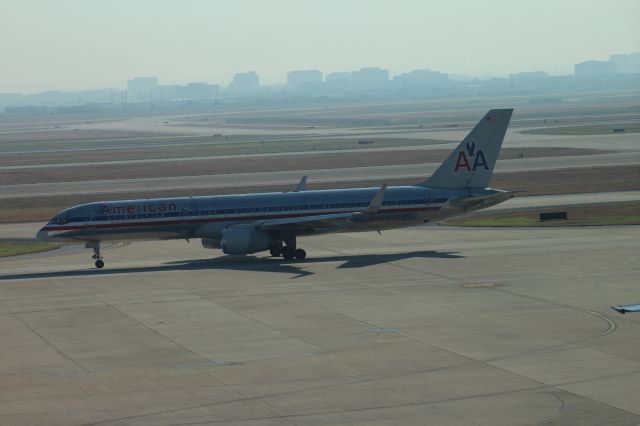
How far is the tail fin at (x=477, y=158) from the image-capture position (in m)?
66.7

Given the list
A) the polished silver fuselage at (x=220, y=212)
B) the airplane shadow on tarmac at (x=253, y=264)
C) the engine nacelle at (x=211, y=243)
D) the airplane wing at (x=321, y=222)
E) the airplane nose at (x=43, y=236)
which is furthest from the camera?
the engine nacelle at (x=211, y=243)

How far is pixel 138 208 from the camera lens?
63.7m

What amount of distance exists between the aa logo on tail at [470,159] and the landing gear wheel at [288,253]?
495 inches

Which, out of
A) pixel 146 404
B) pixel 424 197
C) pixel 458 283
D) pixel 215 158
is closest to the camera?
pixel 146 404

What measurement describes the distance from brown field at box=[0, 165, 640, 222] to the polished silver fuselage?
31.6 meters

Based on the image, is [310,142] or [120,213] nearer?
[120,213]

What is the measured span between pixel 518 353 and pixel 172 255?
35.5 metres

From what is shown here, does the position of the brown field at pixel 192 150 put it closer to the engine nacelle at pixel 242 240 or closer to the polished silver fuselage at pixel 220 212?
the polished silver fuselage at pixel 220 212

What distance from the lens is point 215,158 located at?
162750 mm

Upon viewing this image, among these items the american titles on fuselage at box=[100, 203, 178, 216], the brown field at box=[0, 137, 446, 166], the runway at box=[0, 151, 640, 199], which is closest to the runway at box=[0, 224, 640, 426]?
the american titles on fuselage at box=[100, 203, 178, 216]

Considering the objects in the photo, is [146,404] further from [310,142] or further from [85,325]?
[310,142]

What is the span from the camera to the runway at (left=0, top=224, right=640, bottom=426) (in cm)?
3086

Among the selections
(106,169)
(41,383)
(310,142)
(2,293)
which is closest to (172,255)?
(2,293)

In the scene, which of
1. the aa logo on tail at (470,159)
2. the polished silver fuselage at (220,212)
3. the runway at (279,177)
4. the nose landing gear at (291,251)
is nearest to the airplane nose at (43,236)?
the polished silver fuselage at (220,212)
